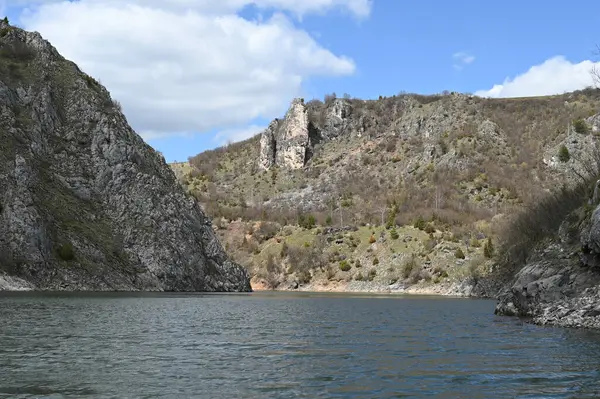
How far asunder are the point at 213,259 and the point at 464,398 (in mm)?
115044

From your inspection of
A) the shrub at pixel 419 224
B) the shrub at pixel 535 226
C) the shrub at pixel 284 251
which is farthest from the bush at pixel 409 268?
the shrub at pixel 284 251

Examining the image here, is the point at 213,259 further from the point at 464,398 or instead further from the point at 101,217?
the point at 464,398

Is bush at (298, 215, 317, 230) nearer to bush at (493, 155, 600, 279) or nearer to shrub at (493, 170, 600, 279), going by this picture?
shrub at (493, 170, 600, 279)

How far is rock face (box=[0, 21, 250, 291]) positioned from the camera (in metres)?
93.8

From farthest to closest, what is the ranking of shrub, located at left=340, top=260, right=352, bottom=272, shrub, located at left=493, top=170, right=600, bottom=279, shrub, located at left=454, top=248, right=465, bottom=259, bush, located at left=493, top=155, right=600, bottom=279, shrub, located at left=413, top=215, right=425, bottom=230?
shrub, located at left=413, top=215, right=425, bottom=230 → shrub, located at left=340, top=260, right=352, bottom=272 → shrub, located at left=454, top=248, right=465, bottom=259 → shrub, located at left=493, top=170, right=600, bottom=279 → bush, located at left=493, top=155, right=600, bottom=279

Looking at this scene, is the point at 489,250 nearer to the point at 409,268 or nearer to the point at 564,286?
the point at 409,268

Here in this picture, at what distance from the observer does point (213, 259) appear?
132 metres

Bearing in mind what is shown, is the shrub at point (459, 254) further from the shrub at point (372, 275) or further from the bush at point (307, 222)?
the bush at point (307, 222)

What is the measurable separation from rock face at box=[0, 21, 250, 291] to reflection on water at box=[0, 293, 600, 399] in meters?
49.8

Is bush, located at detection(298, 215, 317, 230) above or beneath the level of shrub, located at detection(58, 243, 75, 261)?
above

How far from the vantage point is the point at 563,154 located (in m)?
179

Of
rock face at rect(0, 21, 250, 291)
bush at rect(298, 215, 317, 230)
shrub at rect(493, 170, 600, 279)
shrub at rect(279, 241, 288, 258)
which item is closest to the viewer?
shrub at rect(493, 170, 600, 279)

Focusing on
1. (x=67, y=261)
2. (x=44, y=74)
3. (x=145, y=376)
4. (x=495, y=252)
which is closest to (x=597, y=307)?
(x=145, y=376)

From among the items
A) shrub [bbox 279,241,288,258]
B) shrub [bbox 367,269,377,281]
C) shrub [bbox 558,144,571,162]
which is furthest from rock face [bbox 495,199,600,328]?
shrub [bbox 558,144,571,162]
